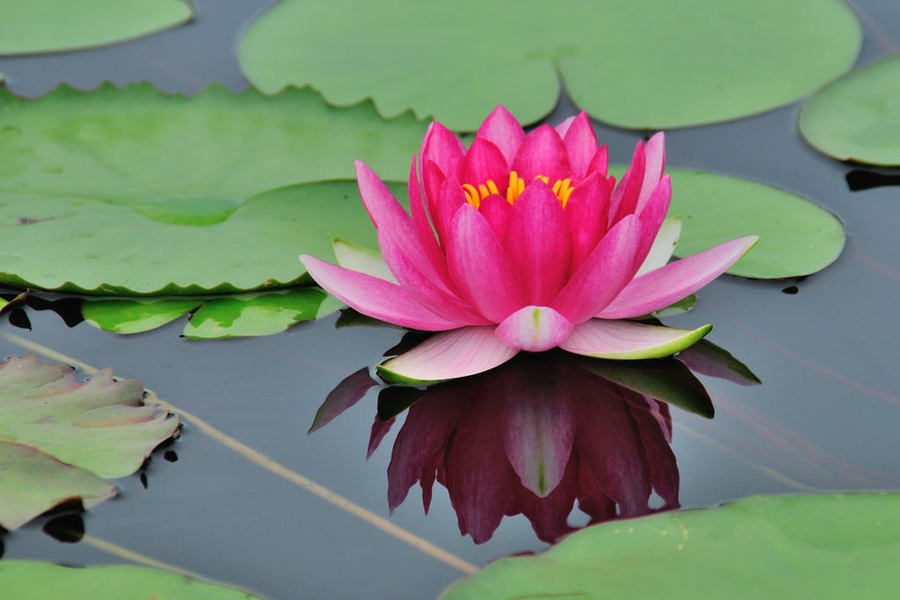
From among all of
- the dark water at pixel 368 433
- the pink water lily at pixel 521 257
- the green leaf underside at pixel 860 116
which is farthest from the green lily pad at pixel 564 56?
the pink water lily at pixel 521 257

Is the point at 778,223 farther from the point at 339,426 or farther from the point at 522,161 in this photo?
the point at 339,426

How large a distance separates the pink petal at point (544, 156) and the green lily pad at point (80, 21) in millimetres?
1733

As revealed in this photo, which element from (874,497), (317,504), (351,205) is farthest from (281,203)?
(874,497)

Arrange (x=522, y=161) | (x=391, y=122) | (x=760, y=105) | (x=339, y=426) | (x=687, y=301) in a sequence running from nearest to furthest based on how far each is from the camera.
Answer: (x=339, y=426) → (x=522, y=161) → (x=687, y=301) → (x=391, y=122) → (x=760, y=105)

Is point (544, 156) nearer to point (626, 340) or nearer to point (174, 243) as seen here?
point (626, 340)

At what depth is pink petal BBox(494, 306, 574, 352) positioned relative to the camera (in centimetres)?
145

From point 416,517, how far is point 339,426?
25 cm

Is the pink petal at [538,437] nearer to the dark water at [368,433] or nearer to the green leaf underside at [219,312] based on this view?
the dark water at [368,433]

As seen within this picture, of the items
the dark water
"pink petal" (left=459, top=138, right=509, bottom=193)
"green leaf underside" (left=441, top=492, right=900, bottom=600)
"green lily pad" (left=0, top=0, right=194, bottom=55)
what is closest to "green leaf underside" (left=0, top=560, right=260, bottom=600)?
the dark water

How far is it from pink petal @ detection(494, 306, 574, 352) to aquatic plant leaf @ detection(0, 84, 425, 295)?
17.9 inches

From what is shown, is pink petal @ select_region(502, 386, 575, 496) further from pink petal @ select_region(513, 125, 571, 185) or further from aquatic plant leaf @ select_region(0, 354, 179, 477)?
aquatic plant leaf @ select_region(0, 354, 179, 477)

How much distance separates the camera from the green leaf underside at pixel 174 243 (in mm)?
1723

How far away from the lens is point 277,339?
170cm

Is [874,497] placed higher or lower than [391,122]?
lower
